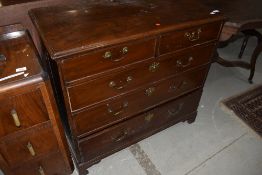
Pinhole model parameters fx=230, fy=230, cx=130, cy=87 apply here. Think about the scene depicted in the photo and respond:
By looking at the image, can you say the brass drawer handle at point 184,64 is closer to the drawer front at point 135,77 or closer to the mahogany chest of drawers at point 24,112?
the drawer front at point 135,77

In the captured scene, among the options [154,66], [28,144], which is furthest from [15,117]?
[154,66]

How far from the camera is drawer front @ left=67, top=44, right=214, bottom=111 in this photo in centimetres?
136

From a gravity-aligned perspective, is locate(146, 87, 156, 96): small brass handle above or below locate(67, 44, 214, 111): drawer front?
below

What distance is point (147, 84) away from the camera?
1.61m

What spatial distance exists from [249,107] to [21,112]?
2.31 metres

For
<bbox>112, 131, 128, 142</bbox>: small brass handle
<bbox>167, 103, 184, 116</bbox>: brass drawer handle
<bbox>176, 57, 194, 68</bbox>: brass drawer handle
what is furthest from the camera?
<bbox>167, 103, 184, 116</bbox>: brass drawer handle

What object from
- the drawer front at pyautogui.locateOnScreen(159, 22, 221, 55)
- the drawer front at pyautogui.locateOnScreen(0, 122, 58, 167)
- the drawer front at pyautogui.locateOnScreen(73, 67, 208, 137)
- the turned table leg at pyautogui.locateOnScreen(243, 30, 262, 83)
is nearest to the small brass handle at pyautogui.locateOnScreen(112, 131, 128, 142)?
the drawer front at pyautogui.locateOnScreen(73, 67, 208, 137)

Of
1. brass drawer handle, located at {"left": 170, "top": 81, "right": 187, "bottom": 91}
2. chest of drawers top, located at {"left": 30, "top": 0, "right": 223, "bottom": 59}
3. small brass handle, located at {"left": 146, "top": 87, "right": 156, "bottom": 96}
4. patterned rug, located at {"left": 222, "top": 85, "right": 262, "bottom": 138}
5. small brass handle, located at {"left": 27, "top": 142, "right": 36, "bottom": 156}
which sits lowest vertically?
patterned rug, located at {"left": 222, "top": 85, "right": 262, "bottom": 138}

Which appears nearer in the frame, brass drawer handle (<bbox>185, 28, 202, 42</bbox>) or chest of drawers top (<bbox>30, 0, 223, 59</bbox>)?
chest of drawers top (<bbox>30, 0, 223, 59</bbox>)

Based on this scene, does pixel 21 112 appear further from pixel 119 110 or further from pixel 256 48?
pixel 256 48

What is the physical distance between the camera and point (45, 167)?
1.58 m

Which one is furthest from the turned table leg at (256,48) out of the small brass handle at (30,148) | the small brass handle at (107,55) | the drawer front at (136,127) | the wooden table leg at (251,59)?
the small brass handle at (30,148)

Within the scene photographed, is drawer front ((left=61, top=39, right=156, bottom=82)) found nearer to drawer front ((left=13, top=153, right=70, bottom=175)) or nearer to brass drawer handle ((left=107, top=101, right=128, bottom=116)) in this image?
brass drawer handle ((left=107, top=101, right=128, bottom=116))

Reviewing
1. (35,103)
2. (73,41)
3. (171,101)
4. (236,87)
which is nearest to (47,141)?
(35,103)
